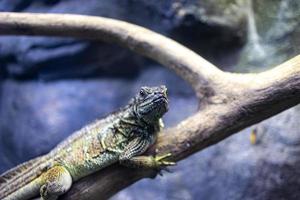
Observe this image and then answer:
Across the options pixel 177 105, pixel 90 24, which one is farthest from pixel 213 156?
pixel 90 24

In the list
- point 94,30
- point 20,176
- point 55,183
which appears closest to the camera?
point 55,183

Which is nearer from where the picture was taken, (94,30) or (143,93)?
(143,93)

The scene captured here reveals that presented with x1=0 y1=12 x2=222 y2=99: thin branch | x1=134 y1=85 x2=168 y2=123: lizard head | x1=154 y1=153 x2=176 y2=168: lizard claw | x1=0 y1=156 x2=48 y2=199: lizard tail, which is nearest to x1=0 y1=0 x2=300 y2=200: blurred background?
x1=0 y1=12 x2=222 y2=99: thin branch

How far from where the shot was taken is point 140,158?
10.9 feet

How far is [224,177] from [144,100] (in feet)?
5.71

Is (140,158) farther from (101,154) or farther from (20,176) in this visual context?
(20,176)

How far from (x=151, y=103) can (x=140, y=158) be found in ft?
1.32

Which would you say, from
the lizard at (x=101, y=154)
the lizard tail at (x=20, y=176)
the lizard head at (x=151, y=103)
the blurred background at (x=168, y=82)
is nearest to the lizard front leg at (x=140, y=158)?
the lizard at (x=101, y=154)

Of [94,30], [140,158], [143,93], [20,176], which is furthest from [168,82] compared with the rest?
[20,176]

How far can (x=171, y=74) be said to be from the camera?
18.0 ft

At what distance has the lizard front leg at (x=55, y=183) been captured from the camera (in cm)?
329

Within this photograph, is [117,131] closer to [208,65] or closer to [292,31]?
[208,65]

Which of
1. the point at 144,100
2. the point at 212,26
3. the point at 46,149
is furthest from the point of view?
the point at 46,149

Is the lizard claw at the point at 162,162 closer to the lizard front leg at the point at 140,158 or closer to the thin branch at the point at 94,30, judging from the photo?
the lizard front leg at the point at 140,158
